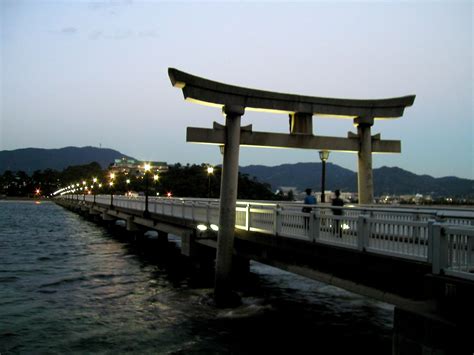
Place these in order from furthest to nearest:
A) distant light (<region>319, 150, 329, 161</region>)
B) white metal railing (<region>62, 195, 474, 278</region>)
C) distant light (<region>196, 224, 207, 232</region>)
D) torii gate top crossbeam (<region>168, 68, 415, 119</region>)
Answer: distant light (<region>196, 224, 207, 232</region>)
distant light (<region>319, 150, 329, 161</region>)
torii gate top crossbeam (<region>168, 68, 415, 119</region>)
white metal railing (<region>62, 195, 474, 278</region>)

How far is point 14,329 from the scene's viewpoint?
49.2 ft

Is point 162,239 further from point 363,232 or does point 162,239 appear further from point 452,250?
point 452,250

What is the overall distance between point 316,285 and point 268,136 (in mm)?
7951

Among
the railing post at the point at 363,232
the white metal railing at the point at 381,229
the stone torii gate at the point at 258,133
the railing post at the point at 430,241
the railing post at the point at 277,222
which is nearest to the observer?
the white metal railing at the point at 381,229

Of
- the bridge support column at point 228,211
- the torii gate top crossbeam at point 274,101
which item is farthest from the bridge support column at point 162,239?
the torii gate top crossbeam at point 274,101

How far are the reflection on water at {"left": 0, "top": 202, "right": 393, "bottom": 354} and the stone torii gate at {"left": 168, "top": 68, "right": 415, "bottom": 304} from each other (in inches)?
89.1

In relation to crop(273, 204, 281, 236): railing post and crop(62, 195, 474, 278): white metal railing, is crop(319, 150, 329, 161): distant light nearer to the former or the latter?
crop(62, 195, 474, 278): white metal railing

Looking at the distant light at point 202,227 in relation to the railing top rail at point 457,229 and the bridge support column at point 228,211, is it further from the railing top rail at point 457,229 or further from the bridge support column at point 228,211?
the railing top rail at point 457,229

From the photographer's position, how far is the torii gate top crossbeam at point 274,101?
54.2 feet

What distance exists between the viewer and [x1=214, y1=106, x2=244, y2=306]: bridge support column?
669 inches

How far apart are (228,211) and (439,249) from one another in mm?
9373

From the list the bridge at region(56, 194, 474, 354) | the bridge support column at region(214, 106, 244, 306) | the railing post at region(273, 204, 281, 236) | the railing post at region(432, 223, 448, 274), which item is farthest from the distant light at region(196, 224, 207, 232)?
the railing post at region(432, 223, 448, 274)

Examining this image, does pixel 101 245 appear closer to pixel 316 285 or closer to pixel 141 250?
pixel 141 250

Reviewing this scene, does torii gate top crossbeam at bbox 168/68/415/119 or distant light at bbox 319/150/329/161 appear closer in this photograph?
torii gate top crossbeam at bbox 168/68/415/119
